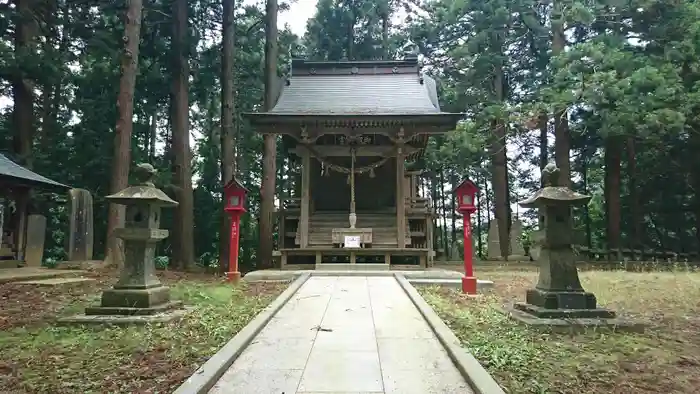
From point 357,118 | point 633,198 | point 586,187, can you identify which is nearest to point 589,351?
point 357,118

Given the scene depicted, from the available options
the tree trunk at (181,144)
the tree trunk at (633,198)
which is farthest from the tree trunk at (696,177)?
the tree trunk at (181,144)

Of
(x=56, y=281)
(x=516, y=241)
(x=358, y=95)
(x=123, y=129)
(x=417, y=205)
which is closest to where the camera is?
(x=56, y=281)

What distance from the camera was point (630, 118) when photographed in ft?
45.4

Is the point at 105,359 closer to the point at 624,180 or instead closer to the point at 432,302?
the point at 432,302

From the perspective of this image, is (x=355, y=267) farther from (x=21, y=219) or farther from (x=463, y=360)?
(x=21, y=219)

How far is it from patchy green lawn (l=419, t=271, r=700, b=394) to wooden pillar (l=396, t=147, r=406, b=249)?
538 centimetres

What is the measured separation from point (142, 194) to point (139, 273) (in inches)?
39.7

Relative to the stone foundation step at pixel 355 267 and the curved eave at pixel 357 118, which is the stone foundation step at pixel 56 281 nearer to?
the stone foundation step at pixel 355 267

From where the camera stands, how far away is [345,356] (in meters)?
4.09

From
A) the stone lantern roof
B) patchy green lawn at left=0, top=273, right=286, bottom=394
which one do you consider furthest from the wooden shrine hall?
the stone lantern roof

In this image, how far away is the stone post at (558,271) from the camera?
546 centimetres

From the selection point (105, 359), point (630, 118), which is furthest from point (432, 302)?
point (630, 118)

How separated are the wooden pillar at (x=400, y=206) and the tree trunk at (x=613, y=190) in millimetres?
9709

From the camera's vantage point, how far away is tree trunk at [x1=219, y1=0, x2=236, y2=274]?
599 inches
